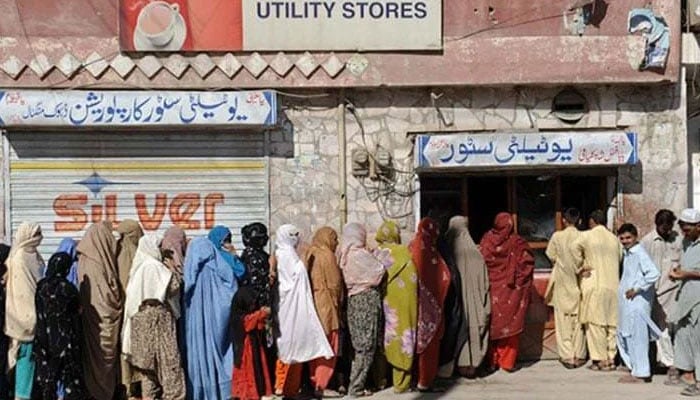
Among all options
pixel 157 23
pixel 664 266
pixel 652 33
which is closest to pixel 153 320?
pixel 157 23

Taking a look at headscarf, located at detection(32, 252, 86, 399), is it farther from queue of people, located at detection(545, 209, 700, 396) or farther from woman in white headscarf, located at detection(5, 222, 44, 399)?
queue of people, located at detection(545, 209, 700, 396)

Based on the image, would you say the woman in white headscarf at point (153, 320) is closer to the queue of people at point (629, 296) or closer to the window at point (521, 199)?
the window at point (521, 199)

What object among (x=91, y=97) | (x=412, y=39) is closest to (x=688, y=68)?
(x=412, y=39)

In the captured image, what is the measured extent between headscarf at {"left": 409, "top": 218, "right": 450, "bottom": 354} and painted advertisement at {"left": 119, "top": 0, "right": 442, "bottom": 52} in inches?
77.4

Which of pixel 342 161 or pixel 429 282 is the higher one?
pixel 342 161

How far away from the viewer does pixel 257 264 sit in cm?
812

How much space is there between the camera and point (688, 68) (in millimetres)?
10227

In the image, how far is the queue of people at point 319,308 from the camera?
7957 millimetres

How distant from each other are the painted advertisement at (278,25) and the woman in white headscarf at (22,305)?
2368 millimetres

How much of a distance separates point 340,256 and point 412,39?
2.38m

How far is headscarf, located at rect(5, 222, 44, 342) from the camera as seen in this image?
7.94 meters

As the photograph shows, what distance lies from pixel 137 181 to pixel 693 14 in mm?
5505

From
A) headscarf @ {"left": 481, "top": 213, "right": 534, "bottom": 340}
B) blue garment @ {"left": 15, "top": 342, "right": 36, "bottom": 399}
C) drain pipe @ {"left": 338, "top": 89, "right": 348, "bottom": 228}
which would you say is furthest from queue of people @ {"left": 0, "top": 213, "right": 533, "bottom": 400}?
drain pipe @ {"left": 338, "top": 89, "right": 348, "bottom": 228}

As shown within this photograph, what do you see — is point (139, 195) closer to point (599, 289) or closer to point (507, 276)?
point (507, 276)
